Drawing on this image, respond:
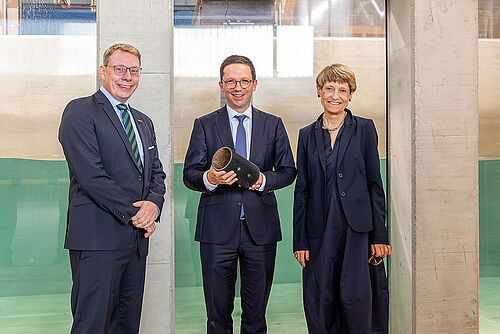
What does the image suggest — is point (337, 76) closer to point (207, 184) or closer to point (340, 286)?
point (207, 184)

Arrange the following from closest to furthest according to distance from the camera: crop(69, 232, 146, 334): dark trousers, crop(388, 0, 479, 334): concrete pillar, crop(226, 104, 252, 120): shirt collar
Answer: crop(69, 232, 146, 334): dark trousers < crop(226, 104, 252, 120): shirt collar < crop(388, 0, 479, 334): concrete pillar

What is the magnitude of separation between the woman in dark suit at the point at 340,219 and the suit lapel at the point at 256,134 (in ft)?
0.89

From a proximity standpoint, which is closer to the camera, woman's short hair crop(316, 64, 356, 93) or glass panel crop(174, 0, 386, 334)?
woman's short hair crop(316, 64, 356, 93)

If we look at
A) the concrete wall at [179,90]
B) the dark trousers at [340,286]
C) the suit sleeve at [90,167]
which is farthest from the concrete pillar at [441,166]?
the suit sleeve at [90,167]

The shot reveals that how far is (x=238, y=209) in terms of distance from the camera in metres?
3.10

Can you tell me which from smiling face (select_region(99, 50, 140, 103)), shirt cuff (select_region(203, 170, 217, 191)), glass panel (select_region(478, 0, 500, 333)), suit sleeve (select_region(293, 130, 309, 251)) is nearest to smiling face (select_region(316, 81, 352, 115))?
suit sleeve (select_region(293, 130, 309, 251))

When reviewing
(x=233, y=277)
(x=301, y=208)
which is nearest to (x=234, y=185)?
(x=301, y=208)

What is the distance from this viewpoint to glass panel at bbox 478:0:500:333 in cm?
405

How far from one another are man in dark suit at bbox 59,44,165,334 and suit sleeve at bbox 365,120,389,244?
3.71 ft

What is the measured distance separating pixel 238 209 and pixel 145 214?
0.56 metres

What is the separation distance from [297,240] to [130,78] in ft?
4.08

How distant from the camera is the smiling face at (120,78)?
9.31ft

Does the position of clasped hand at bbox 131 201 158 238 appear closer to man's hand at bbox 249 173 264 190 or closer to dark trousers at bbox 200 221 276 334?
dark trousers at bbox 200 221 276 334

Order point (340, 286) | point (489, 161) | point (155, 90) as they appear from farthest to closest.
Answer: point (489, 161), point (155, 90), point (340, 286)
